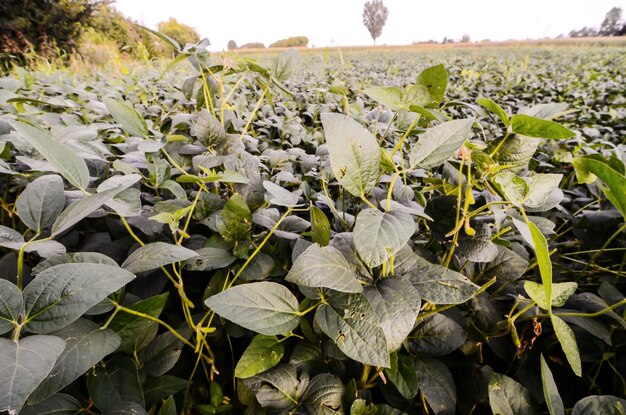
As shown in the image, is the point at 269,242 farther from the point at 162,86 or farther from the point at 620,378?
Answer: the point at 162,86

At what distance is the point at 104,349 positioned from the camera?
426 millimetres

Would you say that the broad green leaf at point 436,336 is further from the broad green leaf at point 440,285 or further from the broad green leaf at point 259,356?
the broad green leaf at point 259,356

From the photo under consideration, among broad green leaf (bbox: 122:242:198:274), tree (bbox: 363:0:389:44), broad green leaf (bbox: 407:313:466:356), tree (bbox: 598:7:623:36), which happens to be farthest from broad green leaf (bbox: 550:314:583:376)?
tree (bbox: 363:0:389:44)

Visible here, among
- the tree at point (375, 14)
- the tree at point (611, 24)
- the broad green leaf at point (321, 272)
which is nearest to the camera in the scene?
the broad green leaf at point (321, 272)

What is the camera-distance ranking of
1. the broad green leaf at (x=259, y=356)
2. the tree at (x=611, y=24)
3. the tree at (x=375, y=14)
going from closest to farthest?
the broad green leaf at (x=259, y=356) → the tree at (x=611, y=24) → the tree at (x=375, y=14)

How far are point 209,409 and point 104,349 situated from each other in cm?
26

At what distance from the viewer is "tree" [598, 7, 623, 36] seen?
99.5ft

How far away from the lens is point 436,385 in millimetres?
566

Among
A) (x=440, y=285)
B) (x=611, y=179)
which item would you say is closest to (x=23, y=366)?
(x=440, y=285)

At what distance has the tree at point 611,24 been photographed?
3031 cm

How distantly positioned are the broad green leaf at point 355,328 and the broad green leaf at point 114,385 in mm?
304

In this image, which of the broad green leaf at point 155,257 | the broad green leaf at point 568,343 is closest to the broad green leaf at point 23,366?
the broad green leaf at point 155,257

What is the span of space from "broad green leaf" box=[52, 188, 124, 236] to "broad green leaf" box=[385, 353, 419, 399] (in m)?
0.48

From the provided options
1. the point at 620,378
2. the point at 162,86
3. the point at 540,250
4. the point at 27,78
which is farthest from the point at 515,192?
the point at 162,86
